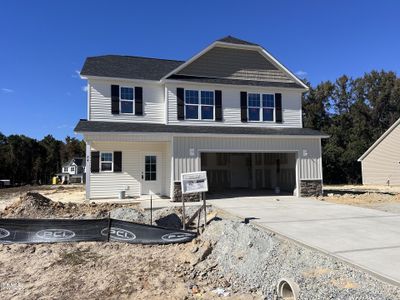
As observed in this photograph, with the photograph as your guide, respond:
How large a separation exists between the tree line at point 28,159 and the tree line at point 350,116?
4080 cm

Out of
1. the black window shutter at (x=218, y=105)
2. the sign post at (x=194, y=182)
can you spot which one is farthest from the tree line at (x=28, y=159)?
the sign post at (x=194, y=182)

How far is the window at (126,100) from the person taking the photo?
60.7 feet

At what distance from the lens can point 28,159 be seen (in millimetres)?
54062

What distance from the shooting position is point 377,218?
10633 millimetres

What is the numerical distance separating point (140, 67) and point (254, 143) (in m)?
8.25

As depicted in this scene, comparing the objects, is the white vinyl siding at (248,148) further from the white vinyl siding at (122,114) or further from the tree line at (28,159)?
the tree line at (28,159)

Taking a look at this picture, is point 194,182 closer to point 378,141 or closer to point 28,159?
point 378,141

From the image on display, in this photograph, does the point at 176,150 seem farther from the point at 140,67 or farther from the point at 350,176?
the point at 350,176

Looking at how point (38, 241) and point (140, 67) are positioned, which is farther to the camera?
point (140, 67)

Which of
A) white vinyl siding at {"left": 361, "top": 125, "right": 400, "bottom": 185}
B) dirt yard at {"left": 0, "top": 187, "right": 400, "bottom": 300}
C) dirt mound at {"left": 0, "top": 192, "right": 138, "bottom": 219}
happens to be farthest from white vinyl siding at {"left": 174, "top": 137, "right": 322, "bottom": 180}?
white vinyl siding at {"left": 361, "top": 125, "right": 400, "bottom": 185}

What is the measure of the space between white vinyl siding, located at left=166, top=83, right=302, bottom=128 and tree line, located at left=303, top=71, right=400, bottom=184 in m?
16.8

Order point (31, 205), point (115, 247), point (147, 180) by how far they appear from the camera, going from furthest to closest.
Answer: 1. point (147, 180)
2. point (31, 205)
3. point (115, 247)

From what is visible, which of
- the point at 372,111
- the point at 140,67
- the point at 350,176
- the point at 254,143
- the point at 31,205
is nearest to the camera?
the point at 31,205

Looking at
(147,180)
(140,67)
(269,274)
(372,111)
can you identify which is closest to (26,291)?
(269,274)
